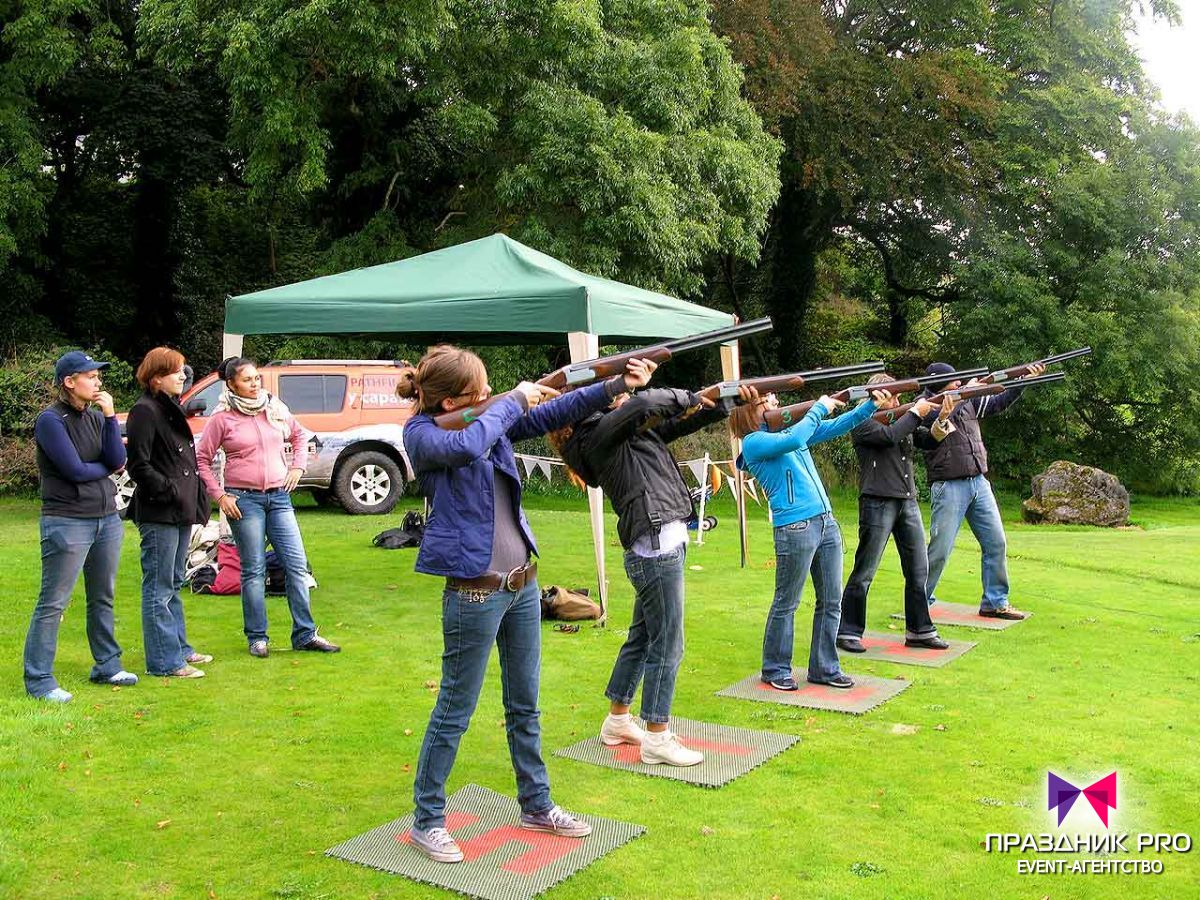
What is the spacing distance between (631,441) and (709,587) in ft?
16.1

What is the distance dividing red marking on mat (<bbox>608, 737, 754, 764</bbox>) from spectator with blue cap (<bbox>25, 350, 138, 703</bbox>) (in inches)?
117

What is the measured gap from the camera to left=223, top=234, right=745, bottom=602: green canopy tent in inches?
318

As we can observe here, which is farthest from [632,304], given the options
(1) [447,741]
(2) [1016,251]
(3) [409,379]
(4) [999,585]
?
(2) [1016,251]

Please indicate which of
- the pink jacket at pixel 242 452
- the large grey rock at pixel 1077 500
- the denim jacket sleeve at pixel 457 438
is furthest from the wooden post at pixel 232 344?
the large grey rock at pixel 1077 500

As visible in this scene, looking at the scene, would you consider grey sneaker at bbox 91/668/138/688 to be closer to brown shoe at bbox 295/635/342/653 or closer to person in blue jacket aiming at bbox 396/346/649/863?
brown shoe at bbox 295/635/342/653

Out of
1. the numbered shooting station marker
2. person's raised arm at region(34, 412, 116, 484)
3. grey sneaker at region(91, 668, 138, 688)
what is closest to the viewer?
person's raised arm at region(34, 412, 116, 484)

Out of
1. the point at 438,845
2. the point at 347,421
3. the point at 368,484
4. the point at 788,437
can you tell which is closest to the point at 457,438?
the point at 438,845

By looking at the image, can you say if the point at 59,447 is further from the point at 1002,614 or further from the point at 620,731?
the point at 1002,614

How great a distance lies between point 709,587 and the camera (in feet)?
32.0

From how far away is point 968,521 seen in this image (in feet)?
26.9

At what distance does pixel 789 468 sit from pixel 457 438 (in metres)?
2.80

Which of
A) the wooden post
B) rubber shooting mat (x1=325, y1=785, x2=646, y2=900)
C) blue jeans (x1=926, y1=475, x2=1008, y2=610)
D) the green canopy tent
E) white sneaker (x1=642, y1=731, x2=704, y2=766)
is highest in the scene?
the green canopy tent

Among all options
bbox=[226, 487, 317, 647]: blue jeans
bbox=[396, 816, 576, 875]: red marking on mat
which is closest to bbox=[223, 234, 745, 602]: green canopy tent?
bbox=[226, 487, 317, 647]: blue jeans

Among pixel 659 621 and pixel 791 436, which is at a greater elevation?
pixel 791 436
